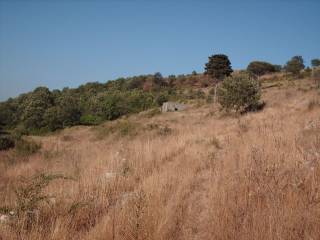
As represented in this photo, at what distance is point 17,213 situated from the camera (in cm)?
267

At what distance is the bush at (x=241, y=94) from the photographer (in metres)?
19.7

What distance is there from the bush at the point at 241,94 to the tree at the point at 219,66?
11.6 meters

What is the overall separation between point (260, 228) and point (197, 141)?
4779 mm

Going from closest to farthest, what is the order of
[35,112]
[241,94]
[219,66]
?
[241,94] → [219,66] → [35,112]

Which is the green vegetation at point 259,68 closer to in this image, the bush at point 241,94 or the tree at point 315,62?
the tree at point 315,62

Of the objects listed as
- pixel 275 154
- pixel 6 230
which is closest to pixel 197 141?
pixel 275 154

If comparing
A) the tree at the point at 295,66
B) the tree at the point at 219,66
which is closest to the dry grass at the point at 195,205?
the tree at the point at 219,66

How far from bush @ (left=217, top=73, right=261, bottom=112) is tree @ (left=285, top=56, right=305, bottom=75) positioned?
3202 cm

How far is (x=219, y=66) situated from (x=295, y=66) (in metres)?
23.4

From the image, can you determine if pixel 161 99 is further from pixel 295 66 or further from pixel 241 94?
pixel 241 94

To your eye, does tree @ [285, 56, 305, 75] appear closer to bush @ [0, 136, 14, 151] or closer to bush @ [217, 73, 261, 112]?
bush @ [217, 73, 261, 112]

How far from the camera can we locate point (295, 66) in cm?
4719

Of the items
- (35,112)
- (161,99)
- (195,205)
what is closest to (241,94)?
(195,205)

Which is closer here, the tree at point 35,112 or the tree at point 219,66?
the tree at point 219,66
